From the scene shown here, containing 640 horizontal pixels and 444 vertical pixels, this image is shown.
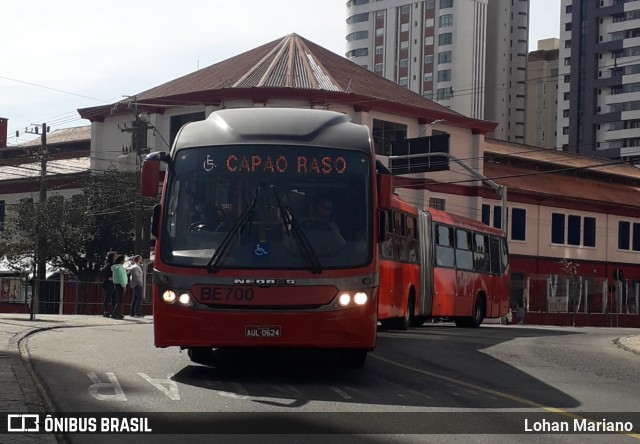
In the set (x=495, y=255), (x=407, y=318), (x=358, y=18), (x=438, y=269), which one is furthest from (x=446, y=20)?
(x=407, y=318)

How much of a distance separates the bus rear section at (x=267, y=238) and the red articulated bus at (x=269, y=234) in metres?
0.01

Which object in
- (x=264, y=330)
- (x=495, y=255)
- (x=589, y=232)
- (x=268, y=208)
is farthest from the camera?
(x=589, y=232)

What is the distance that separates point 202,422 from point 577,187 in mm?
68589

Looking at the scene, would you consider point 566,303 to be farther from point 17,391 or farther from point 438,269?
point 17,391

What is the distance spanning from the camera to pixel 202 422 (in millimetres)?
9586

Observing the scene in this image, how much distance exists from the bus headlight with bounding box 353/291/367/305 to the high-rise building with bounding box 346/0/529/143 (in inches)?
4514

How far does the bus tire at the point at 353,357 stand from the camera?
13.9m

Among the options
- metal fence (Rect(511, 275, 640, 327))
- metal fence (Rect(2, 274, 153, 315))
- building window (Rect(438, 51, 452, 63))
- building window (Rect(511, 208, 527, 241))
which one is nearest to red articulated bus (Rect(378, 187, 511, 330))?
metal fence (Rect(2, 274, 153, 315))

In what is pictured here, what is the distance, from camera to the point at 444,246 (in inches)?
1163

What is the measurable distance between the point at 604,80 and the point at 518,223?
191 ft

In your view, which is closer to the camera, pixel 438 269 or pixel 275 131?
pixel 275 131

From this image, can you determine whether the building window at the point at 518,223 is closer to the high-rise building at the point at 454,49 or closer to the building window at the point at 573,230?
the building window at the point at 573,230

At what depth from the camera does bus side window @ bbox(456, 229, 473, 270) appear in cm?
3058

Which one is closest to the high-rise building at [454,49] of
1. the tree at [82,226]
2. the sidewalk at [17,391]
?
the tree at [82,226]
